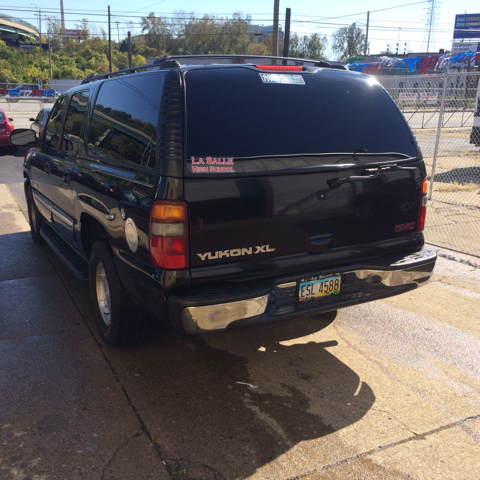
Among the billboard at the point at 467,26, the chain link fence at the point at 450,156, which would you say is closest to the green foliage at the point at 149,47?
the billboard at the point at 467,26

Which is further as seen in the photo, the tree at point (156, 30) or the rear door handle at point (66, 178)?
the tree at point (156, 30)

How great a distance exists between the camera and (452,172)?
508 inches

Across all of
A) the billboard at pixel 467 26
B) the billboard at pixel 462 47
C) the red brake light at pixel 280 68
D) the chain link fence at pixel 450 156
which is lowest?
the chain link fence at pixel 450 156

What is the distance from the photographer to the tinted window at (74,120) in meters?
4.46

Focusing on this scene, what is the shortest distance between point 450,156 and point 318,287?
14.4 meters

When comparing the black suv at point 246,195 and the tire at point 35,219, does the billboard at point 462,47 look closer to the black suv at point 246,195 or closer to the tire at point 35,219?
the tire at point 35,219

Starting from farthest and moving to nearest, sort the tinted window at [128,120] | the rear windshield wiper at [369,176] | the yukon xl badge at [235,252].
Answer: the rear windshield wiper at [369,176]
the tinted window at [128,120]
the yukon xl badge at [235,252]

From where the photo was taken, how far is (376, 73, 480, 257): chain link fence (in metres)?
7.55

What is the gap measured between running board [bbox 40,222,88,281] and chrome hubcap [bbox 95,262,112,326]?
282mm

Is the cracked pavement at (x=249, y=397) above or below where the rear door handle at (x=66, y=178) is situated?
below

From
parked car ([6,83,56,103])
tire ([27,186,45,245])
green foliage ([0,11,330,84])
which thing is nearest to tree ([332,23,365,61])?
green foliage ([0,11,330,84])

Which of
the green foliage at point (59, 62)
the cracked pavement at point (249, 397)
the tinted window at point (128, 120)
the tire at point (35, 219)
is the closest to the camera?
the cracked pavement at point (249, 397)

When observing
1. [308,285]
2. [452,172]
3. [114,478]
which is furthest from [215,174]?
[452,172]

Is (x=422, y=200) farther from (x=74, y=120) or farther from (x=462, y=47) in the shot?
(x=462, y=47)
